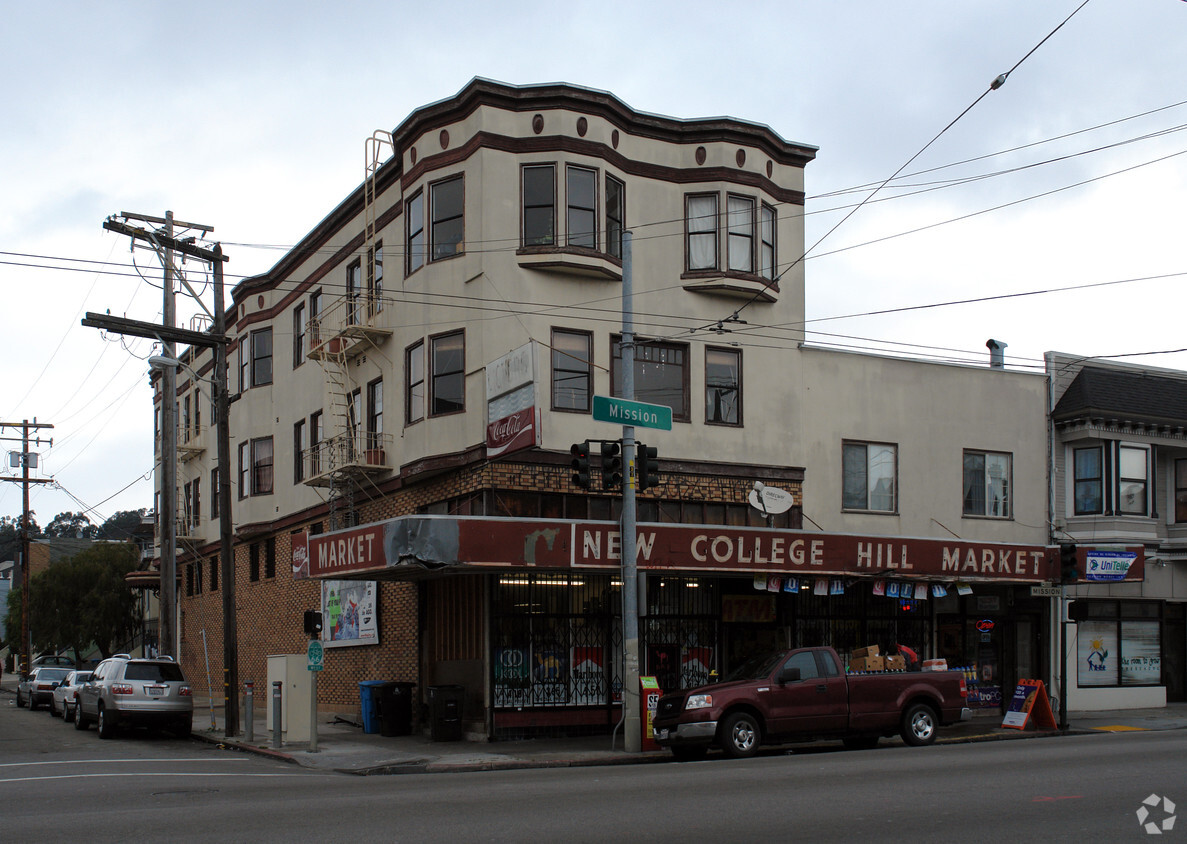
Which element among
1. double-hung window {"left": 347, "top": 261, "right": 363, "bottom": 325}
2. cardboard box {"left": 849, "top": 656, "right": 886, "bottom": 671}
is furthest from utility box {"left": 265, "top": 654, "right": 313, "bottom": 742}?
cardboard box {"left": 849, "top": 656, "right": 886, "bottom": 671}

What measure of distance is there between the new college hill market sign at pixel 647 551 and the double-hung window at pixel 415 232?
19.5ft

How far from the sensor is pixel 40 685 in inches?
1389

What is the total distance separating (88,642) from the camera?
56.3 metres

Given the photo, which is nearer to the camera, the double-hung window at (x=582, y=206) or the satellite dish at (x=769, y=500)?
the double-hung window at (x=582, y=206)

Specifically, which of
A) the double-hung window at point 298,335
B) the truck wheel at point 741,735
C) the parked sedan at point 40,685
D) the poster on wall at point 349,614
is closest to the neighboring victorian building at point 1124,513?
the truck wheel at point 741,735

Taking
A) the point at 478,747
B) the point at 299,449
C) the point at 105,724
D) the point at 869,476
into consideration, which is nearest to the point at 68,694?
the point at 105,724

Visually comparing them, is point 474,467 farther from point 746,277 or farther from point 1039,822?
point 1039,822

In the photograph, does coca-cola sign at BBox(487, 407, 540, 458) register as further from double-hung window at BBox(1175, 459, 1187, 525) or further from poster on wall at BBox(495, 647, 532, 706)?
double-hung window at BBox(1175, 459, 1187, 525)

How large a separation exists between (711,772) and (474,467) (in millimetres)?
8702

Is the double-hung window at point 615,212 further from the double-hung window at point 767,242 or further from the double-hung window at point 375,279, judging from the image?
the double-hung window at point 375,279

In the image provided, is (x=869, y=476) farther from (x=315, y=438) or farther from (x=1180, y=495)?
(x=315, y=438)

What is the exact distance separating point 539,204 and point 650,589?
8.00 meters

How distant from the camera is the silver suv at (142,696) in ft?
75.2

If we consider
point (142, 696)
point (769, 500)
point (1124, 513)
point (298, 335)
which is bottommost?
point (142, 696)
